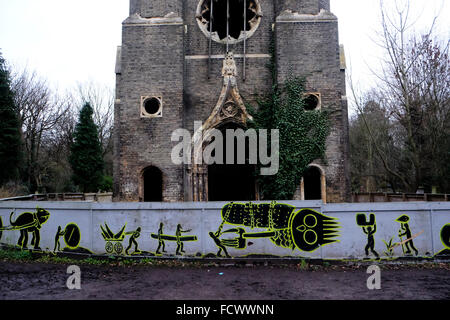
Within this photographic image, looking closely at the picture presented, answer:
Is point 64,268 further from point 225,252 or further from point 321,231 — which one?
point 321,231

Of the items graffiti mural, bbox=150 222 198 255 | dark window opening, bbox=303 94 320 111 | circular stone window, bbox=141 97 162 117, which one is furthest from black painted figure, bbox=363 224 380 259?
circular stone window, bbox=141 97 162 117

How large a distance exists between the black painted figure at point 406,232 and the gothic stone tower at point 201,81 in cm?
479

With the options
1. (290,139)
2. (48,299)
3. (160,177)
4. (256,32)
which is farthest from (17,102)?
(48,299)

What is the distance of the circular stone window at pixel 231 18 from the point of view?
13.9m

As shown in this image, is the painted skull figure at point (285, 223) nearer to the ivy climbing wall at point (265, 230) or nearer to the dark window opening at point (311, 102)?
the ivy climbing wall at point (265, 230)

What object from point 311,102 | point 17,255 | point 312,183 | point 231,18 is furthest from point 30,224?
point 231,18

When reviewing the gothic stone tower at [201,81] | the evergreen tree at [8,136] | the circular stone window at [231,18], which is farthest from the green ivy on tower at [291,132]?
the evergreen tree at [8,136]

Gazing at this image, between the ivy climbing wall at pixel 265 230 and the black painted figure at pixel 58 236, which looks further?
the black painted figure at pixel 58 236

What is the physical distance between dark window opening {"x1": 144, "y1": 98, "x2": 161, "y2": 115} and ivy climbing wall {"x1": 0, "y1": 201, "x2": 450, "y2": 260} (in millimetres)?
6246

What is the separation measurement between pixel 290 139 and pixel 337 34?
16.2 ft

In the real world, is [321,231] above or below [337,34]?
below

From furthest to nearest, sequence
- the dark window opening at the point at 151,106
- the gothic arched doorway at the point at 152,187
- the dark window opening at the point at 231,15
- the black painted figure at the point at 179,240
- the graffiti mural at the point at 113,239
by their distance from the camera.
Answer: the dark window opening at the point at 231,15 < the gothic arched doorway at the point at 152,187 < the dark window opening at the point at 151,106 < the graffiti mural at the point at 113,239 < the black painted figure at the point at 179,240

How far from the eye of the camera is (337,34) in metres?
13.2

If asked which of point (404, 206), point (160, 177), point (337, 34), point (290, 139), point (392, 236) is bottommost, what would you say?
point (392, 236)
